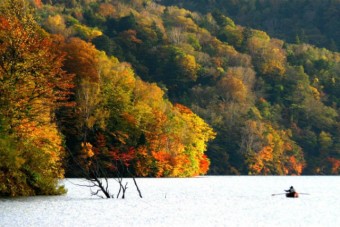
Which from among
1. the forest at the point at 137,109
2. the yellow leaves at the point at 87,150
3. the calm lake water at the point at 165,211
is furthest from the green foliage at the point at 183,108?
the calm lake water at the point at 165,211

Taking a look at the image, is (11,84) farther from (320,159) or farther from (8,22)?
(320,159)

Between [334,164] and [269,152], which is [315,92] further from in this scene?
[269,152]

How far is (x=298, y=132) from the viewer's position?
18112 cm

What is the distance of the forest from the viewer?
196ft

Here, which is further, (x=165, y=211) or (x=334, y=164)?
(x=334, y=164)

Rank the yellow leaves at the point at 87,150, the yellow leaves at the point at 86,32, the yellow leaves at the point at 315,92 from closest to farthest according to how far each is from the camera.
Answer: the yellow leaves at the point at 87,150 → the yellow leaves at the point at 86,32 → the yellow leaves at the point at 315,92

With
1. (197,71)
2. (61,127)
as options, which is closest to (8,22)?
(61,127)

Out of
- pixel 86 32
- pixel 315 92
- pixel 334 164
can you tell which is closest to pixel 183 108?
pixel 86 32

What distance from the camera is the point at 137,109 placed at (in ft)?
355

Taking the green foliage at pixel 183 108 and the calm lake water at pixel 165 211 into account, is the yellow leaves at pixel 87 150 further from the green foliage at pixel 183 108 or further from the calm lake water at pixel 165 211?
the calm lake water at pixel 165 211

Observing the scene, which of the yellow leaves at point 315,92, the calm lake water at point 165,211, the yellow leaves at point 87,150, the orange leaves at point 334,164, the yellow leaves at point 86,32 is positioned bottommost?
the calm lake water at point 165,211

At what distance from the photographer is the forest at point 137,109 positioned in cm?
5984

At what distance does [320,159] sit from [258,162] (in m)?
26.3

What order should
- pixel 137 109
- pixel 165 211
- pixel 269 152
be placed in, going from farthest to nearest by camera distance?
pixel 269 152, pixel 137 109, pixel 165 211
